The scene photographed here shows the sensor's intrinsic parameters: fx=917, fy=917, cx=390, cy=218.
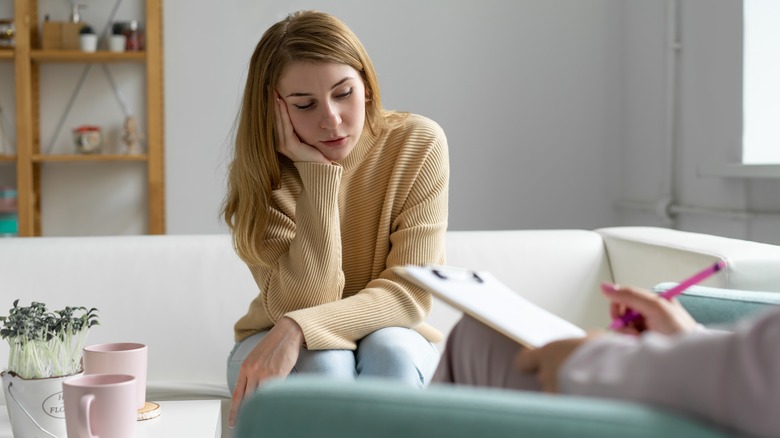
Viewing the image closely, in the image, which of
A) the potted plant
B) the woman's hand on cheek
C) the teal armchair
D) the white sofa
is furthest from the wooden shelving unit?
the teal armchair

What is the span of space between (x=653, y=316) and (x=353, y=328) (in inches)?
30.0

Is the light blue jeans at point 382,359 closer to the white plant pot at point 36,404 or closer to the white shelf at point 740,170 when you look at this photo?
the white plant pot at point 36,404

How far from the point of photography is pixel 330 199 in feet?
5.33

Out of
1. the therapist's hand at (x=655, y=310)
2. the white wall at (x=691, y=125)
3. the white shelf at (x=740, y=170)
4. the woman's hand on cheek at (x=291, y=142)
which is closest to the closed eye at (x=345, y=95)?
the woman's hand on cheek at (x=291, y=142)

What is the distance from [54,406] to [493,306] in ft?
2.28

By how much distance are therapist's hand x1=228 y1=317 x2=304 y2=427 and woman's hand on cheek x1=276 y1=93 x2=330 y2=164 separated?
33 cm

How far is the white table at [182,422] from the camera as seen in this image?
135cm

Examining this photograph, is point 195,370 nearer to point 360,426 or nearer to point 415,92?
point 360,426

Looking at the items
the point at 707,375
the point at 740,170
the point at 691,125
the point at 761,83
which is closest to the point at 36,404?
the point at 707,375

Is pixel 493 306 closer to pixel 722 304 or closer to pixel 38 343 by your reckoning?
pixel 722 304

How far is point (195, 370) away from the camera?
2.01 m

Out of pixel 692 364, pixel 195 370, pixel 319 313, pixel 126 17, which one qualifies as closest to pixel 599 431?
pixel 692 364

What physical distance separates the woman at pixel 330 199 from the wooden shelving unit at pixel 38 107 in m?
2.04

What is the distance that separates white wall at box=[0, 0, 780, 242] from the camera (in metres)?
3.76
